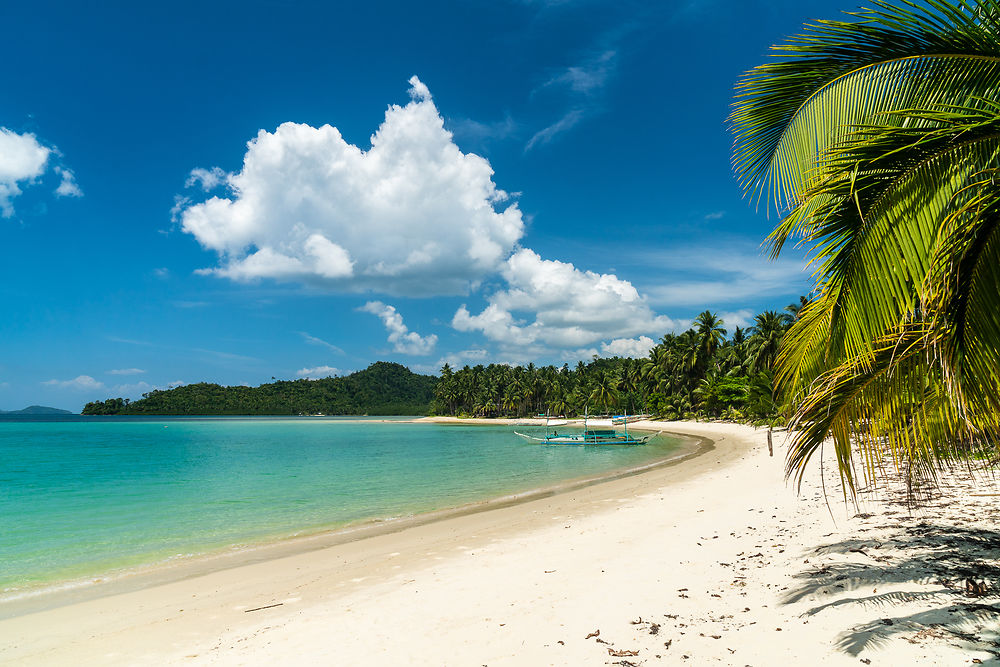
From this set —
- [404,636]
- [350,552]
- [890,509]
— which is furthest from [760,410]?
[404,636]

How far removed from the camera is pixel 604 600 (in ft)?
20.8

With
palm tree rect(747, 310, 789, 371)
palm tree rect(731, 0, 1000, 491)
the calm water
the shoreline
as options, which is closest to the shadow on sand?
palm tree rect(731, 0, 1000, 491)

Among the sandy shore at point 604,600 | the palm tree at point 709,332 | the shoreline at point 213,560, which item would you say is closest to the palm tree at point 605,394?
the palm tree at point 709,332

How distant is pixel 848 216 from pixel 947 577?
4.46 metres

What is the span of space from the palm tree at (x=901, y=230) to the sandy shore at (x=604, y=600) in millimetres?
2053

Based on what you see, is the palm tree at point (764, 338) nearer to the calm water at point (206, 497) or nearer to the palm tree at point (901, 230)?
the calm water at point (206, 497)

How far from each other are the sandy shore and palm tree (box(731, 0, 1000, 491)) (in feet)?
6.73

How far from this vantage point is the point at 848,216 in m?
3.30

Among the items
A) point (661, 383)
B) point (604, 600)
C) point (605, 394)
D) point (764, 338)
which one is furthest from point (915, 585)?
point (605, 394)

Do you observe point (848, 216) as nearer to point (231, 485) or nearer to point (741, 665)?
point (741, 665)

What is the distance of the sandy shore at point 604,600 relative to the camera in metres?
4.63

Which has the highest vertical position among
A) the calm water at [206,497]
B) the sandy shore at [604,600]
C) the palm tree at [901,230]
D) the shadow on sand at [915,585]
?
the palm tree at [901,230]

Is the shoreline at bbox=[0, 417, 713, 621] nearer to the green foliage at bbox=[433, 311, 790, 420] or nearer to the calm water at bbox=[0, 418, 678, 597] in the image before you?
the calm water at bbox=[0, 418, 678, 597]

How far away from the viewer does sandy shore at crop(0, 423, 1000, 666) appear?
4.63 m
